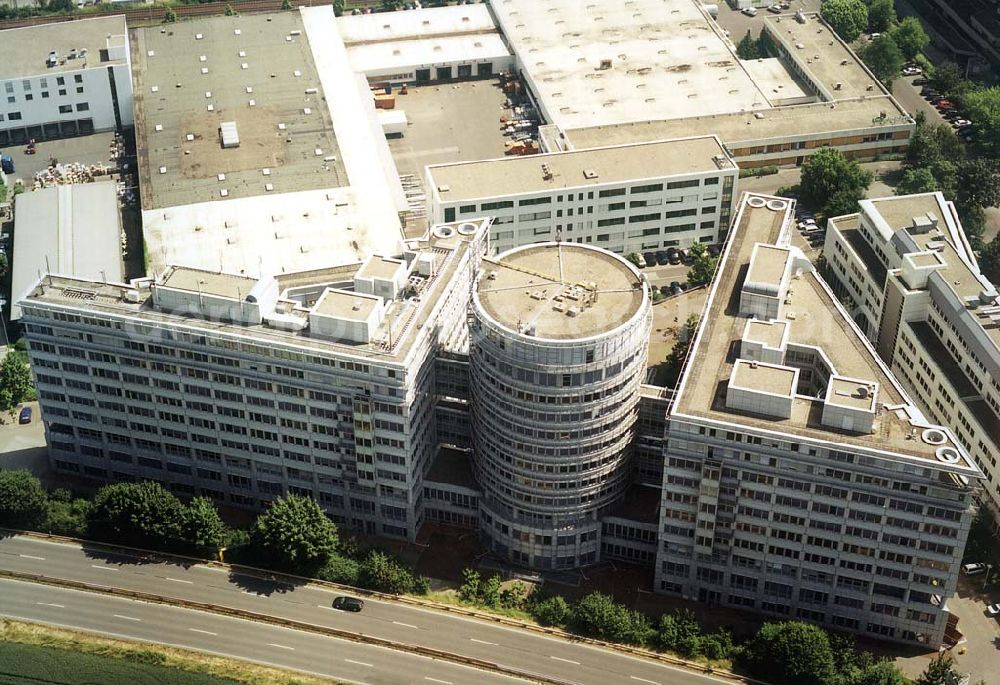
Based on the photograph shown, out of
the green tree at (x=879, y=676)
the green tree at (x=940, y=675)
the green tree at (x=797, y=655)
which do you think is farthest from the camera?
the green tree at (x=940, y=675)

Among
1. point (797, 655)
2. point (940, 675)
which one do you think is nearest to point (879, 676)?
→ point (940, 675)

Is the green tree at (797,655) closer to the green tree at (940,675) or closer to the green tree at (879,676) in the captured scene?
the green tree at (879,676)

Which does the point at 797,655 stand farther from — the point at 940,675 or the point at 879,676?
the point at 940,675

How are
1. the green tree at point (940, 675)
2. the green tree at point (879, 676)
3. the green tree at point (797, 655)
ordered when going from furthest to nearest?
1. the green tree at point (940, 675)
2. the green tree at point (797, 655)
3. the green tree at point (879, 676)

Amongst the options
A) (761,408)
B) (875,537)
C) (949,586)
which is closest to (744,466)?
(761,408)

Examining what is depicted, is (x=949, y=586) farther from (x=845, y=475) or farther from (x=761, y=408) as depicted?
(x=761, y=408)

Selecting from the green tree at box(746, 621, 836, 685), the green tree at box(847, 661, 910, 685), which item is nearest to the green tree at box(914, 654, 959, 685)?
the green tree at box(847, 661, 910, 685)

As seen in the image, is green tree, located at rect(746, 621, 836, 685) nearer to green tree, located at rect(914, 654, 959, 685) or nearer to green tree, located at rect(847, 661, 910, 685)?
green tree, located at rect(847, 661, 910, 685)

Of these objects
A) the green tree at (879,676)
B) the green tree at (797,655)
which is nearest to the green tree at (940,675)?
the green tree at (879,676)
